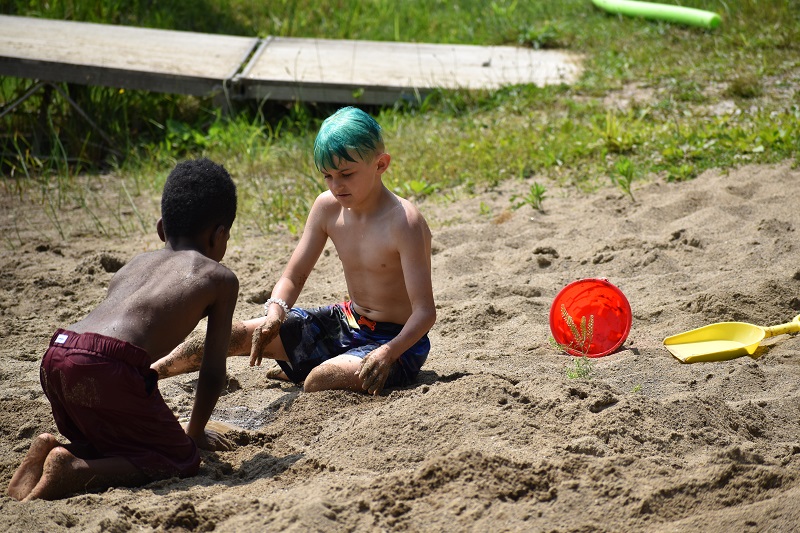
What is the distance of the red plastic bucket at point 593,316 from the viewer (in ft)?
10.6

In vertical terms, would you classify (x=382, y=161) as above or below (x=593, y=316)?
above

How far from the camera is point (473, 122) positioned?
19.9 feet

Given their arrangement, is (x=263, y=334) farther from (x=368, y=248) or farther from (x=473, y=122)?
(x=473, y=122)

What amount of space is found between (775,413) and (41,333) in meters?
2.82

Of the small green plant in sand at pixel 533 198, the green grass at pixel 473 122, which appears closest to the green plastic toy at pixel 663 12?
the green grass at pixel 473 122

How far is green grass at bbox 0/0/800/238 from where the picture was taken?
16.9ft

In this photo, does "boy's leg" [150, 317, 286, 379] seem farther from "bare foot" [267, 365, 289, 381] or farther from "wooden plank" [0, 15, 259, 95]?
"wooden plank" [0, 15, 259, 95]

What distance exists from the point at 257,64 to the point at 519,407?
16.1 feet

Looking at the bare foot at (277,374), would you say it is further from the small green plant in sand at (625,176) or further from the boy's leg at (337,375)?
the small green plant in sand at (625,176)

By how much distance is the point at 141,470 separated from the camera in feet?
7.93

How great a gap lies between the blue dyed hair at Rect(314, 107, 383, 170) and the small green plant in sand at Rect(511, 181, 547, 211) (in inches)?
74.8

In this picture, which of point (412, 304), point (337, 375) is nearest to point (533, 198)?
point (412, 304)

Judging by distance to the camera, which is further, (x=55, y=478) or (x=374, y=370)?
(x=374, y=370)

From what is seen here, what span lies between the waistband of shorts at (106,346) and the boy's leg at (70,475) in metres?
0.27
